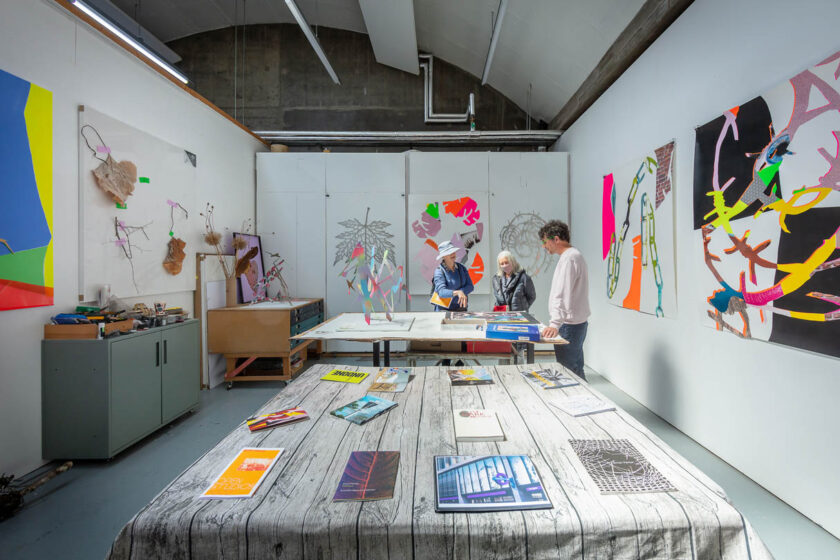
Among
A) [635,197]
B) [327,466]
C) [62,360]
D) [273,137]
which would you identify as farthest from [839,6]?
[273,137]

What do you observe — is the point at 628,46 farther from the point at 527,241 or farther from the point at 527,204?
the point at 527,241

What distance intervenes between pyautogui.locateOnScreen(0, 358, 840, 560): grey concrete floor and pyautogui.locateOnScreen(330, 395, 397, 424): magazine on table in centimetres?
140

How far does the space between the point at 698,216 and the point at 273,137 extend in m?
4.98

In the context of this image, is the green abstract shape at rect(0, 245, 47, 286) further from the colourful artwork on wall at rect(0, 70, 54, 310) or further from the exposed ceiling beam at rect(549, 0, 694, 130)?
the exposed ceiling beam at rect(549, 0, 694, 130)

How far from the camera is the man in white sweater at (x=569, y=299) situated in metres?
2.92

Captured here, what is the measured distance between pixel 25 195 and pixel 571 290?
3501mm

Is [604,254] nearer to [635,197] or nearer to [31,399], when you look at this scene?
[635,197]

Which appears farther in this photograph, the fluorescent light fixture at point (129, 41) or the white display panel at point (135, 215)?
the white display panel at point (135, 215)

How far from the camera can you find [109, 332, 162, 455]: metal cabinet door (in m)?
2.54

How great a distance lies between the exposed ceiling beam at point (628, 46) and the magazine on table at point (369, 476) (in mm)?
3488

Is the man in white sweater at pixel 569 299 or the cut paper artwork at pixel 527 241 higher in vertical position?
the cut paper artwork at pixel 527 241

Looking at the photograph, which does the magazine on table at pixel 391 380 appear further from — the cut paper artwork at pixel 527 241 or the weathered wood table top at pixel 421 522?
the cut paper artwork at pixel 527 241

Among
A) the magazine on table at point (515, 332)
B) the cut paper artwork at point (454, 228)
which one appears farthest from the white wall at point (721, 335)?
the cut paper artwork at point (454, 228)

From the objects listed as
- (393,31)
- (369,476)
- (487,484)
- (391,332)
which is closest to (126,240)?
(391,332)
